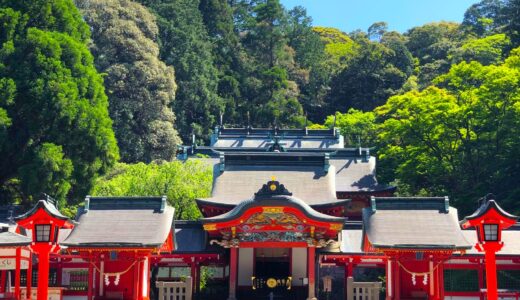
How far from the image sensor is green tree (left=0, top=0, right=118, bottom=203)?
3228 cm

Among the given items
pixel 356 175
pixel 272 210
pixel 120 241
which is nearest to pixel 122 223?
pixel 120 241

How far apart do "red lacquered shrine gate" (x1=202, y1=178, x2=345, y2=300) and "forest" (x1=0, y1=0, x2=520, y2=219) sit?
797cm

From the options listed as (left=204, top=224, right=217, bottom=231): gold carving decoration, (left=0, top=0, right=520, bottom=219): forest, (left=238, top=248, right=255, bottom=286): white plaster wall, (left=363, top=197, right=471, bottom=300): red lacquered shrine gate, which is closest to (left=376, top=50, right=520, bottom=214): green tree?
(left=0, top=0, right=520, bottom=219): forest

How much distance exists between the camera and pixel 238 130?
5272cm

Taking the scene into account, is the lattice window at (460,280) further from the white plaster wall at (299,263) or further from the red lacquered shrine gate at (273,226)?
the white plaster wall at (299,263)

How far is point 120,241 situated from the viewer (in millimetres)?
23234

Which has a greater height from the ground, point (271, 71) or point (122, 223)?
point (271, 71)

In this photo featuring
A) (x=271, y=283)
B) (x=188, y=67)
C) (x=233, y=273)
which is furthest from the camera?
(x=188, y=67)

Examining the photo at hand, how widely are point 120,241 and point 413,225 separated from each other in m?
9.10

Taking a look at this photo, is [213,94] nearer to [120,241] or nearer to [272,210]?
[272,210]

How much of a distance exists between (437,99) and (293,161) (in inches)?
449

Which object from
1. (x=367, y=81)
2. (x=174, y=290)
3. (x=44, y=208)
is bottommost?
(x=174, y=290)

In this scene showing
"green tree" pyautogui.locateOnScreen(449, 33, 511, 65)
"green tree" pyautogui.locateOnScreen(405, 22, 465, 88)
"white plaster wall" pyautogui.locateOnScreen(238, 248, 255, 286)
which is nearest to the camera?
"white plaster wall" pyautogui.locateOnScreen(238, 248, 255, 286)

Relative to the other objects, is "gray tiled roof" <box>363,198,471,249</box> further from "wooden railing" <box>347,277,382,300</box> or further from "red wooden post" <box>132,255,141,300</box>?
"red wooden post" <box>132,255,141,300</box>
